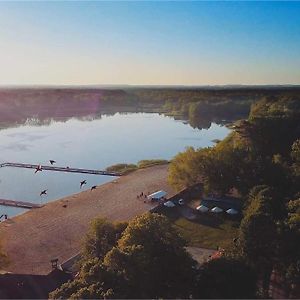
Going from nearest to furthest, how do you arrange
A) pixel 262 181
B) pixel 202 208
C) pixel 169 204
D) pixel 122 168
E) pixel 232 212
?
pixel 232 212
pixel 262 181
pixel 202 208
pixel 169 204
pixel 122 168

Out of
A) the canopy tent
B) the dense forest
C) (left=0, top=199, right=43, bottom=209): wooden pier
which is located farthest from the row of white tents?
the dense forest

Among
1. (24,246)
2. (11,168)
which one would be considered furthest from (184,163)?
(11,168)

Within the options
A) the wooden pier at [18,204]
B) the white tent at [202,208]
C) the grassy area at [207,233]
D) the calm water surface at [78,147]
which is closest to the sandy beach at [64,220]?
the wooden pier at [18,204]

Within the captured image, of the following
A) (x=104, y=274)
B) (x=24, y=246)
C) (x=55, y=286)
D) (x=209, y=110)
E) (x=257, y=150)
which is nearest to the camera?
(x=104, y=274)

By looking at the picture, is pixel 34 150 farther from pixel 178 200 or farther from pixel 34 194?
pixel 178 200

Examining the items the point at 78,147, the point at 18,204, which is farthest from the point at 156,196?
the point at 78,147

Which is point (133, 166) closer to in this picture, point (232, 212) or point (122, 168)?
point (122, 168)
